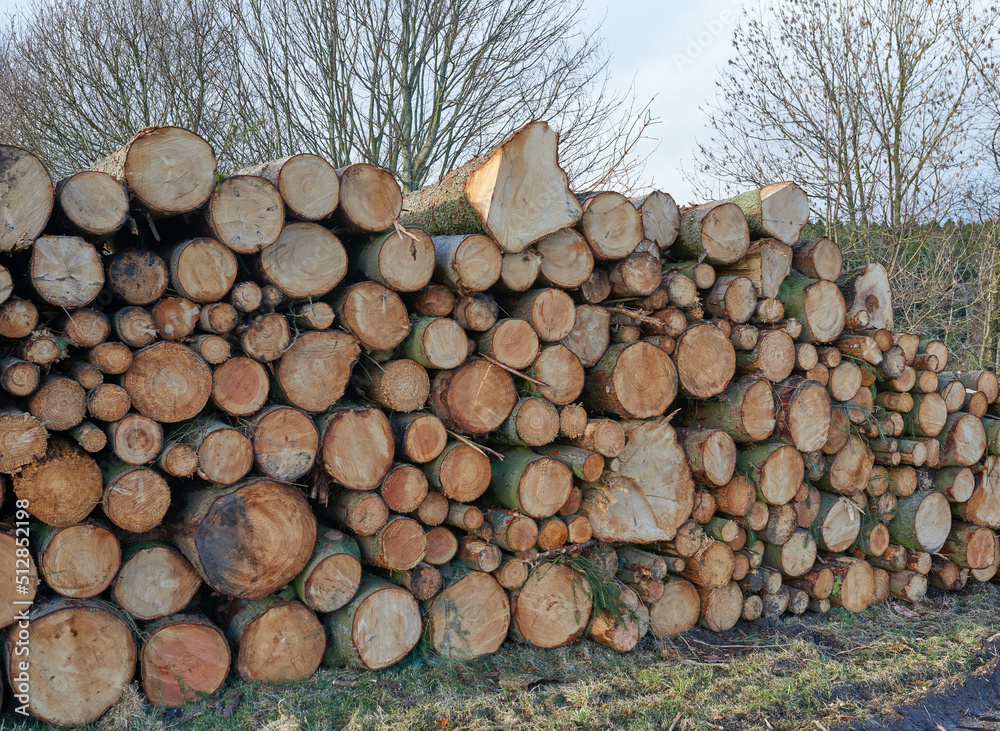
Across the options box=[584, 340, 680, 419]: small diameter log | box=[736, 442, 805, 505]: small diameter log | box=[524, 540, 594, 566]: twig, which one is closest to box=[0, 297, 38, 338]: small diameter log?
box=[524, 540, 594, 566]: twig

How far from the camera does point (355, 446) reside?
3.11m

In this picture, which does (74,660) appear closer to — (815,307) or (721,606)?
(721,606)

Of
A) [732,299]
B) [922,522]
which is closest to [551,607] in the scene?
[732,299]

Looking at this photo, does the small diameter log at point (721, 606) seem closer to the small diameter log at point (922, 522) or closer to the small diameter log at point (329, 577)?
the small diameter log at point (922, 522)

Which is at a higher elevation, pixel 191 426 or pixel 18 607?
pixel 191 426

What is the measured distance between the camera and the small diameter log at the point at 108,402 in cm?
265

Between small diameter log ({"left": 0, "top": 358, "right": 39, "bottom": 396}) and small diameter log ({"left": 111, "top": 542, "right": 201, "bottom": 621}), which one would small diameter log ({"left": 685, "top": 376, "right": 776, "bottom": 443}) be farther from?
small diameter log ({"left": 0, "top": 358, "right": 39, "bottom": 396})

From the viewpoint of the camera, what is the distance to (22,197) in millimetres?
2564

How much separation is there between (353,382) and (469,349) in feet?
2.04

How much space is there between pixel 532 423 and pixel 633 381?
62cm

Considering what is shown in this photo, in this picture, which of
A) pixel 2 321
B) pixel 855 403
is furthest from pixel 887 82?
pixel 2 321

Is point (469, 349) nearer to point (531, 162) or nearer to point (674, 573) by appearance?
point (531, 162)

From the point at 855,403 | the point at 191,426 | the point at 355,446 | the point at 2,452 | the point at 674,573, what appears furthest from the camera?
the point at 855,403

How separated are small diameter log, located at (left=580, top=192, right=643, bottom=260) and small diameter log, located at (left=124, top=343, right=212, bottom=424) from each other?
1.98m
